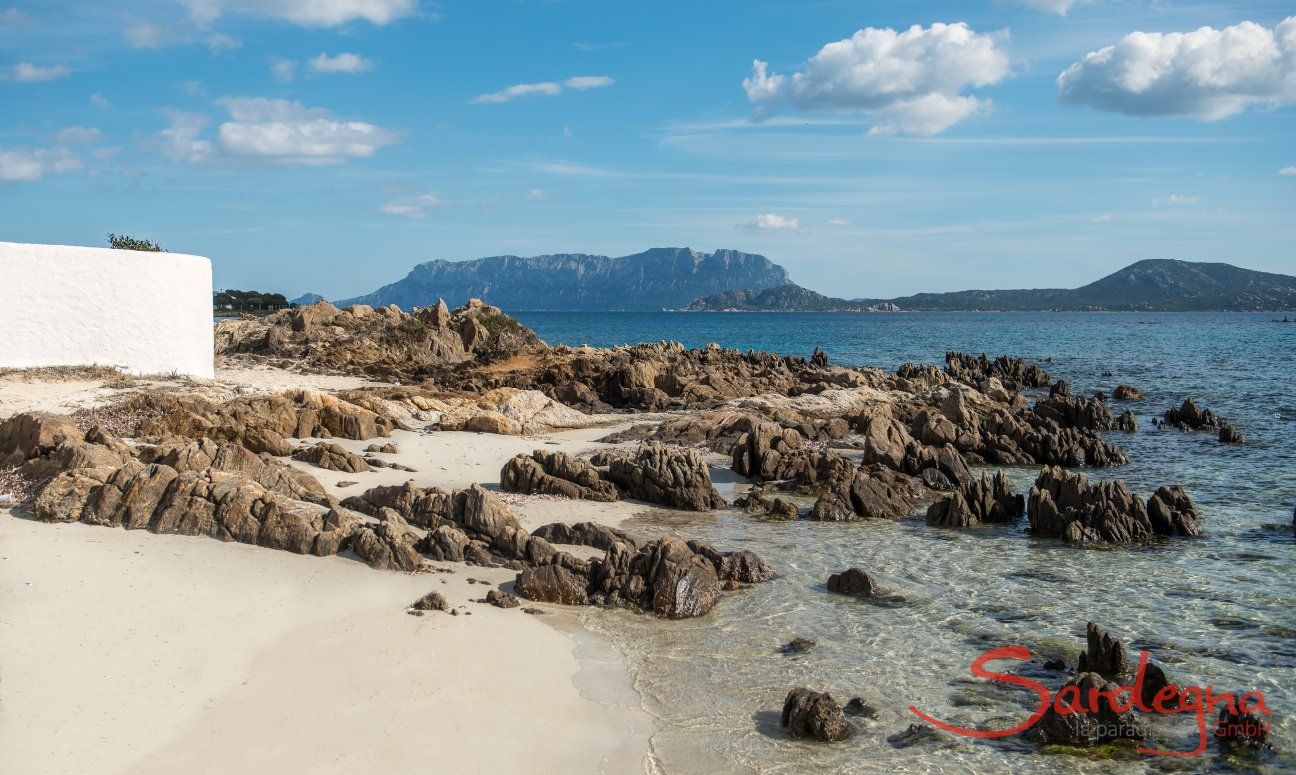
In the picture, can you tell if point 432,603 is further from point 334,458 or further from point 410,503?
point 334,458

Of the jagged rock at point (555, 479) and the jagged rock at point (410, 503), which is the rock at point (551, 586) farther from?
the jagged rock at point (555, 479)

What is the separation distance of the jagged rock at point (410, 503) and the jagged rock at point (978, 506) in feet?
30.3

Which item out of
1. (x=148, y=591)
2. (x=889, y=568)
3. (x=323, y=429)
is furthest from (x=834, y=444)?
(x=148, y=591)

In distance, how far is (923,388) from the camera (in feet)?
135

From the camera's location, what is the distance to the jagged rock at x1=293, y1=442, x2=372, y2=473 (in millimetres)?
19312

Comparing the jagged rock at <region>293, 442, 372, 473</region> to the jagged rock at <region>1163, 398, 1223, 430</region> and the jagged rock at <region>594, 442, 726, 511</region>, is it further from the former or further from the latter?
the jagged rock at <region>1163, 398, 1223, 430</region>

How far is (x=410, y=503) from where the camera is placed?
15.6 m

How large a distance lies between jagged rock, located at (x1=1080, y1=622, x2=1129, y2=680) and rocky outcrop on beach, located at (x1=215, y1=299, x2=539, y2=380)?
3282 centimetres

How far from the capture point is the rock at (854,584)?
43.6 ft

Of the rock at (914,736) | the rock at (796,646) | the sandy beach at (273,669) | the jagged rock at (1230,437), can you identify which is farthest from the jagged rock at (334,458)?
the jagged rock at (1230,437)

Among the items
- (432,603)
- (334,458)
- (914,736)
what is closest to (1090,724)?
(914,736)

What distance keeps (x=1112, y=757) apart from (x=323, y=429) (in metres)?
19.0

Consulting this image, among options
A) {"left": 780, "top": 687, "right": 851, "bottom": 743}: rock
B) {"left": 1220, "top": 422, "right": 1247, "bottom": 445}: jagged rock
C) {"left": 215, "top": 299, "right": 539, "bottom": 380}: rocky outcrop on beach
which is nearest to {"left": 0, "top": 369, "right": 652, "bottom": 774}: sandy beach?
{"left": 780, "top": 687, "right": 851, "bottom": 743}: rock

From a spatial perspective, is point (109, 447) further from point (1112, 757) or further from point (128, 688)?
point (1112, 757)
